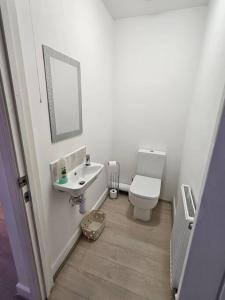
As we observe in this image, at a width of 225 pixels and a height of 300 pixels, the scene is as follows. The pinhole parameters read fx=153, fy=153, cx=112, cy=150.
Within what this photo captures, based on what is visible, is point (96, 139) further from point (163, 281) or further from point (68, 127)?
point (163, 281)

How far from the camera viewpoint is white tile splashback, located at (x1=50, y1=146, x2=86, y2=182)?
3.89 feet

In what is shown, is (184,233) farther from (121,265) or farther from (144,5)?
(144,5)

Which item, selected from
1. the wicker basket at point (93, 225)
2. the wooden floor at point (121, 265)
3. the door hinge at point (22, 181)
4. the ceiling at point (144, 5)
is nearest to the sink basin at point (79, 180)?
the door hinge at point (22, 181)

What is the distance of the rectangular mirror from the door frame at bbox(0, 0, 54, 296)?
28 centimetres

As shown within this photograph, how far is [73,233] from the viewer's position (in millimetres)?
1607

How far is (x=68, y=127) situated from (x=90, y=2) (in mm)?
1206

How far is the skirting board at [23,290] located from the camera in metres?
1.16

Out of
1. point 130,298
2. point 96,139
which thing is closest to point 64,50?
point 96,139

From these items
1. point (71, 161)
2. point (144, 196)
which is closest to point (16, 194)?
point (71, 161)

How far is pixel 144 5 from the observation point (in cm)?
171

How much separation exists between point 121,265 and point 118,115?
1.86 m

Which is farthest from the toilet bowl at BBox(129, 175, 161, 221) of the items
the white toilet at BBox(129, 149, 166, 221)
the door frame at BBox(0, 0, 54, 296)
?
the door frame at BBox(0, 0, 54, 296)

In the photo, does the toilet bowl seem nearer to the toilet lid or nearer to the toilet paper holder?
the toilet lid

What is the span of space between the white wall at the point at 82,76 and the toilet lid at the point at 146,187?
0.53 metres
